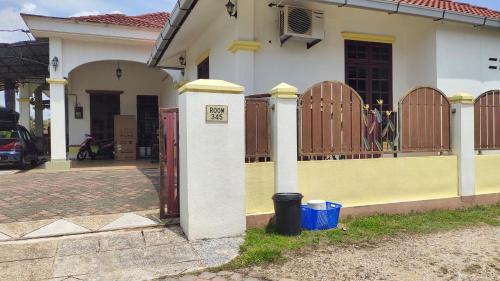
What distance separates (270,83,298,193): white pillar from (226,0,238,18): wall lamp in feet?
7.58

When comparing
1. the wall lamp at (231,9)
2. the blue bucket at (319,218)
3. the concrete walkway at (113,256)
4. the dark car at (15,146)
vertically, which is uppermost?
the wall lamp at (231,9)

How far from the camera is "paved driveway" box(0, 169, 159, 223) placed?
5.76 metres

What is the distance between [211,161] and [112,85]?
1214 centimetres

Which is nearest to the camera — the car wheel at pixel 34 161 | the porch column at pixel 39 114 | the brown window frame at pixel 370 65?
the brown window frame at pixel 370 65

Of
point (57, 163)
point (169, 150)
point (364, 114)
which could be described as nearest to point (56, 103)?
point (57, 163)

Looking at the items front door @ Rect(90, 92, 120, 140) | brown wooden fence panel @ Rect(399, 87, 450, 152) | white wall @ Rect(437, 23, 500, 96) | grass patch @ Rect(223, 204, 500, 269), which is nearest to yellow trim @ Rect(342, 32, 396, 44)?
white wall @ Rect(437, 23, 500, 96)

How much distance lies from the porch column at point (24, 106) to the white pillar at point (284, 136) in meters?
15.3

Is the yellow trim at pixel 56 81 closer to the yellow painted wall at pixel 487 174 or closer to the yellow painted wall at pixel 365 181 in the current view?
the yellow painted wall at pixel 365 181

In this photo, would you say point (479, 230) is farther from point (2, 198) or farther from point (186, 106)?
point (2, 198)

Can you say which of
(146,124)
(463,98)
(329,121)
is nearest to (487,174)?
(463,98)

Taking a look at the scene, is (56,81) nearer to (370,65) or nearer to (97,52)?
(97,52)

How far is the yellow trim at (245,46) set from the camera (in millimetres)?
7285

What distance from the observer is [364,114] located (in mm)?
6188

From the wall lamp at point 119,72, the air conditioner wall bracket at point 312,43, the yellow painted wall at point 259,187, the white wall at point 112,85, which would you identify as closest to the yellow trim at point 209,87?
the yellow painted wall at point 259,187
